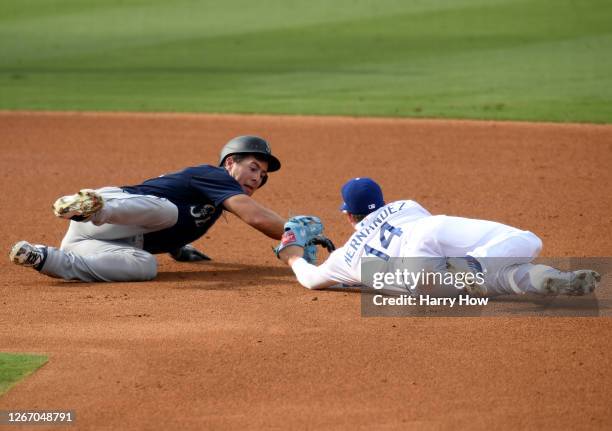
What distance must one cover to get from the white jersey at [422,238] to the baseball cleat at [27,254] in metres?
2.14

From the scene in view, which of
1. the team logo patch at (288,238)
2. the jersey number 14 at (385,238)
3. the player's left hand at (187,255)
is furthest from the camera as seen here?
the player's left hand at (187,255)

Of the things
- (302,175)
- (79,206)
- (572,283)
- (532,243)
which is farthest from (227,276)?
(302,175)

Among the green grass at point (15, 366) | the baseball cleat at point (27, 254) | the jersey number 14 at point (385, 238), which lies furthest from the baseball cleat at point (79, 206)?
the jersey number 14 at point (385, 238)

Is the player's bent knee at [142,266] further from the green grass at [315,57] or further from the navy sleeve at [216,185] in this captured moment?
the green grass at [315,57]

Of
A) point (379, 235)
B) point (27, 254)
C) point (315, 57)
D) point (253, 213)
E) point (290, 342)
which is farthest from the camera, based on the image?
→ point (315, 57)

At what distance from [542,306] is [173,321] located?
2312 mm

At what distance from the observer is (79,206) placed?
7.42 m

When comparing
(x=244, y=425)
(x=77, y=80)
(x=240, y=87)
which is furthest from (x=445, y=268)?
(x=77, y=80)

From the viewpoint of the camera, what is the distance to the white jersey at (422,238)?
22.2 feet

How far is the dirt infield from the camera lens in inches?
205

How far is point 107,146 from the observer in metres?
14.3

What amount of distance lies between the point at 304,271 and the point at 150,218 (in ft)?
4.05

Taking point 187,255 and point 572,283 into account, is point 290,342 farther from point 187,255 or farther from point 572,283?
point 187,255

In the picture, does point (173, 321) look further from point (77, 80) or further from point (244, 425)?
point (77, 80)
